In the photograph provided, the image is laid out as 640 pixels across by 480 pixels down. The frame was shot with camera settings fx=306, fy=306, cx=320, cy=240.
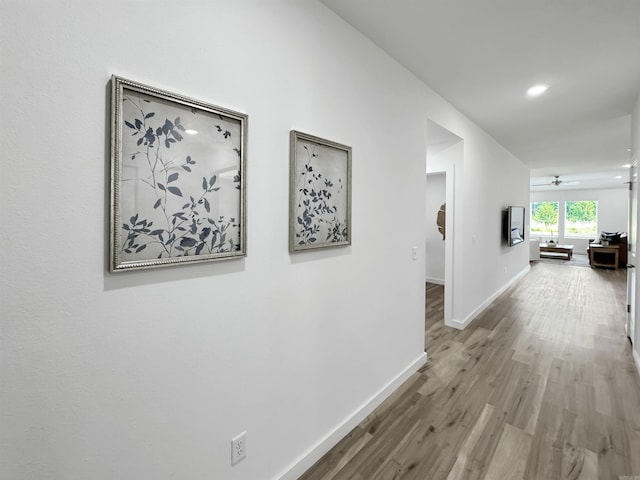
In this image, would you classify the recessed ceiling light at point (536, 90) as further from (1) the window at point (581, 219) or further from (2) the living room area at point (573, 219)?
(1) the window at point (581, 219)

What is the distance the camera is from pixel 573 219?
1139 centimetres

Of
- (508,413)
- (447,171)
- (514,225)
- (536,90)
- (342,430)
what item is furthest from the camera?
(514,225)

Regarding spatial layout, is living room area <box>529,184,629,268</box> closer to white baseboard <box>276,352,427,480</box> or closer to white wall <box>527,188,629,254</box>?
white wall <box>527,188,629,254</box>

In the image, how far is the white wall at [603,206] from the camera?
10.4m

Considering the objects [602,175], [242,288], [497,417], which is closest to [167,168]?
[242,288]

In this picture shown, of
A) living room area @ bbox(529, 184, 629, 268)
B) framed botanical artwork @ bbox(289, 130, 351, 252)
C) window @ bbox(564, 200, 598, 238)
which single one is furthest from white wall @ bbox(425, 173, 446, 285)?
window @ bbox(564, 200, 598, 238)

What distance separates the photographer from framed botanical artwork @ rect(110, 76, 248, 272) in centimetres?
96

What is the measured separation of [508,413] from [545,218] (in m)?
12.5

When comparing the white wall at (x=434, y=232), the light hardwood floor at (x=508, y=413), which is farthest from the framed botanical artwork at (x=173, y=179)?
the white wall at (x=434, y=232)

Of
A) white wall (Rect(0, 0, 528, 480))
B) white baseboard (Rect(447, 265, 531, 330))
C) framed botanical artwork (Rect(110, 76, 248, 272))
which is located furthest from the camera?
white baseboard (Rect(447, 265, 531, 330))

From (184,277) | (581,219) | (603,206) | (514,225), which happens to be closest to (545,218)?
(581,219)

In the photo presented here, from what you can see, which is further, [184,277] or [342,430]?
[342,430]

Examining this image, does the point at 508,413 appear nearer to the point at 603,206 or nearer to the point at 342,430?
the point at 342,430

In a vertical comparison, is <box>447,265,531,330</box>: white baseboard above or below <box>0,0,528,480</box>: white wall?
below
